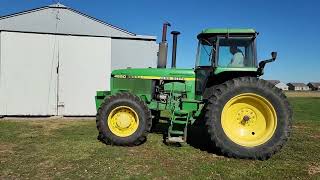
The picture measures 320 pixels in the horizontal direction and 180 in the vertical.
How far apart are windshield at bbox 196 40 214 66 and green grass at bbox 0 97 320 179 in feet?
6.25

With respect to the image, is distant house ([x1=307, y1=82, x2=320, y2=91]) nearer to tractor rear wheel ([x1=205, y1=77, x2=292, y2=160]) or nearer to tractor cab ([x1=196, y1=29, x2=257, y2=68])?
tractor cab ([x1=196, y1=29, x2=257, y2=68])

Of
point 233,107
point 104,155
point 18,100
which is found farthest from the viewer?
point 18,100

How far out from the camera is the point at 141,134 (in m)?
8.47

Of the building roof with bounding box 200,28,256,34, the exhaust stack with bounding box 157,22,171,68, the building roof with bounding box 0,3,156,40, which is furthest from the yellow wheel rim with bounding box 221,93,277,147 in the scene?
the building roof with bounding box 0,3,156,40

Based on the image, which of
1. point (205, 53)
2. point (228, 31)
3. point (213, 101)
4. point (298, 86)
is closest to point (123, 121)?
point (213, 101)

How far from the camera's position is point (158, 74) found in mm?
9406

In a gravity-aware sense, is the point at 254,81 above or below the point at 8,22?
below

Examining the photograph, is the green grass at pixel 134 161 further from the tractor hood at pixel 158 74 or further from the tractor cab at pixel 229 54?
the tractor cab at pixel 229 54

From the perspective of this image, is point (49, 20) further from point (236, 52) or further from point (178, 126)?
point (236, 52)

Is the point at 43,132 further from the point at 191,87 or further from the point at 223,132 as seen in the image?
the point at 223,132

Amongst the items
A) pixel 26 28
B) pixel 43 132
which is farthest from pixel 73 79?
pixel 26 28

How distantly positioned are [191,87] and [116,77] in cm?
200

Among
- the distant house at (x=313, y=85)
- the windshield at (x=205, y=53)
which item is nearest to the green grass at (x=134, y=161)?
the windshield at (x=205, y=53)

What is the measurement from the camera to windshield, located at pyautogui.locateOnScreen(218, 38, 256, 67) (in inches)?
327
